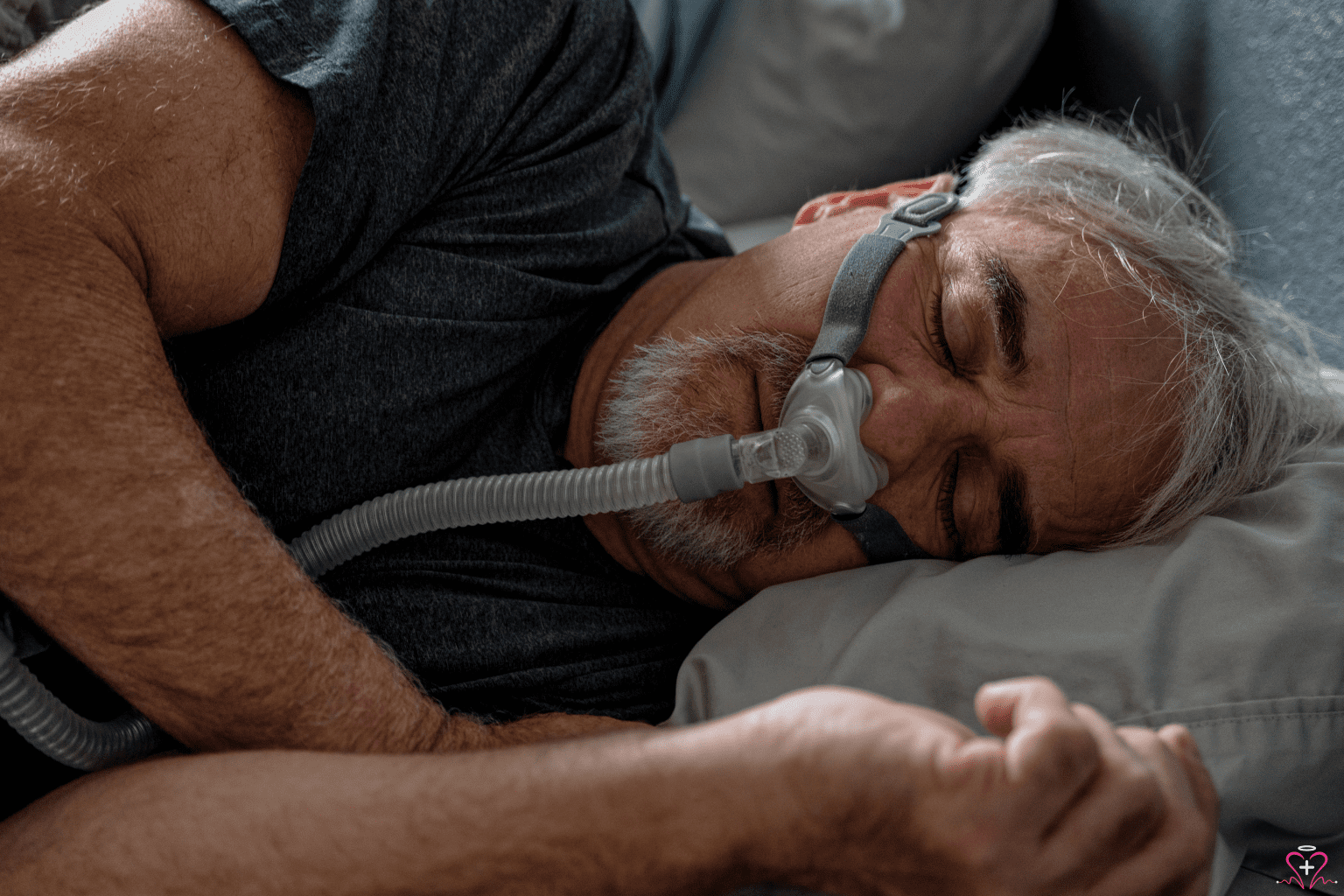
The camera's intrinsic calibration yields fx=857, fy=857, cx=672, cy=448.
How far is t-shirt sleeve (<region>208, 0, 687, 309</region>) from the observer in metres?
0.97

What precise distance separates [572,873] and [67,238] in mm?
734

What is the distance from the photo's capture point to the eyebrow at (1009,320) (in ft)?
3.64

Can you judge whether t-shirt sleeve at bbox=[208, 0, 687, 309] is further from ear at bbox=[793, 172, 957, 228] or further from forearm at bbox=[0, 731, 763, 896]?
forearm at bbox=[0, 731, 763, 896]

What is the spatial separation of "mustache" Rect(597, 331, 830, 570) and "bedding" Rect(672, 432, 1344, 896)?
0.36ft

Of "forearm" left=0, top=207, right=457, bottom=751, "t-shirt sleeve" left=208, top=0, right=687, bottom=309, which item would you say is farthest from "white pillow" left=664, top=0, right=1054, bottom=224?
"forearm" left=0, top=207, right=457, bottom=751

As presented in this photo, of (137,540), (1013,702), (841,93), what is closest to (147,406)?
(137,540)

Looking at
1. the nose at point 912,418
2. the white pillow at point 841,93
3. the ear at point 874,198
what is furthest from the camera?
the white pillow at point 841,93

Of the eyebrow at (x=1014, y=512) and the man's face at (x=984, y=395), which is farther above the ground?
the man's face at (x=984, y=395)

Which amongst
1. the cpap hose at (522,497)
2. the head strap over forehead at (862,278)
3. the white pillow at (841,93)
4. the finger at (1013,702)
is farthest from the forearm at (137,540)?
the white pillow at (841,93)

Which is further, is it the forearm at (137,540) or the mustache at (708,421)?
the mustache at (708,421)

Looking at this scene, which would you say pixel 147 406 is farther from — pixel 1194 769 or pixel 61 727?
pixel 1194 769

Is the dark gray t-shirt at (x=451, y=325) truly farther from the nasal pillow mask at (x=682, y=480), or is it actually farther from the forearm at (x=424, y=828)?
the forearm at (x=424, y=828)

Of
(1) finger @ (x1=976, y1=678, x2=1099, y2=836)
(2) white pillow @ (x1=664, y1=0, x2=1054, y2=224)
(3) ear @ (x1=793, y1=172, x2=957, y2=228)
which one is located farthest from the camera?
(2) white pillow @ (x1=664, y1=0, x2=1054, y2=224)

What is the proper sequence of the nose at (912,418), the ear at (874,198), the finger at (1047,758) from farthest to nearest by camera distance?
the ear at (874,198), the nose at (912,418), the finger at (1047,758)
